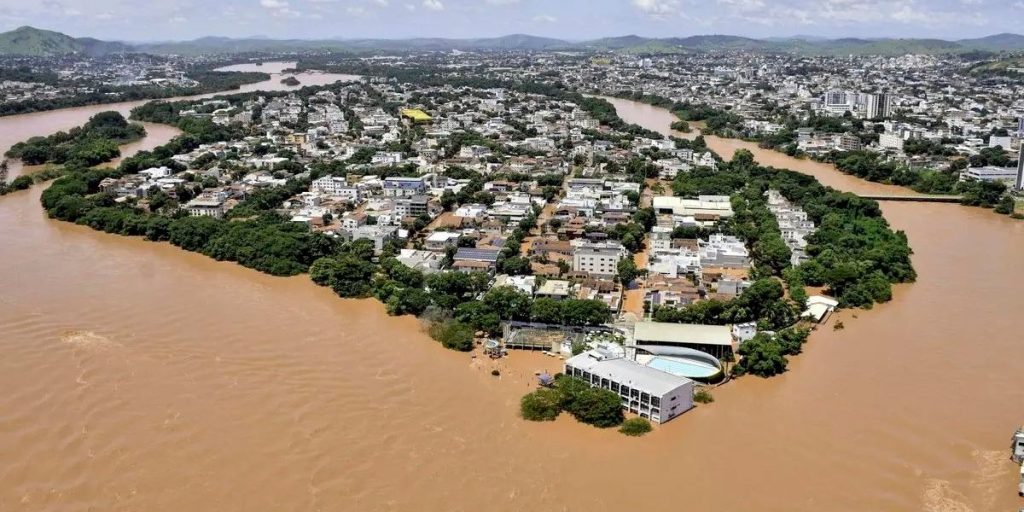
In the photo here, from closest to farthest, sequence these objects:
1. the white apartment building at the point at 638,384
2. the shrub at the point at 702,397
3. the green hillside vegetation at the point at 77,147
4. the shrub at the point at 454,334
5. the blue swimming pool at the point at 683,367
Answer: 1. the white apartment building at the point at 638,384
2. the shrub at the point at 702,397
3. the blue swimming pool at the point at 683,367
4. the shrub at the point at 454,334
5. the green hillside vegetation at the point at 77,147

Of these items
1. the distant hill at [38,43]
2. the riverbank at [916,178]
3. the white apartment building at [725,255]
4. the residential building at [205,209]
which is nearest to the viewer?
the white apartment building at [725,255]

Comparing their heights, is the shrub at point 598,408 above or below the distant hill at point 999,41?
below

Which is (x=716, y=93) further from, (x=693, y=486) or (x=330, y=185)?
(x=693, y=486)

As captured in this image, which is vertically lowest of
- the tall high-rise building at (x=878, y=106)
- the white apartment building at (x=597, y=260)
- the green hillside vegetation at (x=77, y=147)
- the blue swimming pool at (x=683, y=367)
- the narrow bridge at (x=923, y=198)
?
the blue swimming pool at (x=683, y=367)

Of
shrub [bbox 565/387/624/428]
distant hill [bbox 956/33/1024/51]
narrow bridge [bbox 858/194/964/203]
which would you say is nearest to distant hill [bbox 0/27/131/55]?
narrow bridge [bbox 858/194/964/203]

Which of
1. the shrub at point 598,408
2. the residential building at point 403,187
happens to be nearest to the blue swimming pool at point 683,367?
the shrub at point 598,408

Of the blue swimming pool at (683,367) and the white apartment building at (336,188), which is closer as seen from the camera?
the blue swimming pool at (683,367)

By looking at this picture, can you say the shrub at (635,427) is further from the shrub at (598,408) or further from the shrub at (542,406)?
the shrub at (542,406)

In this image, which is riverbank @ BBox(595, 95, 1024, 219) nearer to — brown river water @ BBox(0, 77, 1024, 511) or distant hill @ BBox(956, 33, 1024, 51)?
brown river water @ BBox(0, 77, 1024, 511)
